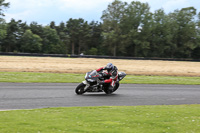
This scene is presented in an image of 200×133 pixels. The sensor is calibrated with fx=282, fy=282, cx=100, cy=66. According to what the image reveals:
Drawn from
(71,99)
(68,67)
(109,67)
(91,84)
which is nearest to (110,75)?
(109,67)

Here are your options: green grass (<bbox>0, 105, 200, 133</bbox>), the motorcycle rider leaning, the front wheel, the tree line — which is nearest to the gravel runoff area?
the front wheel

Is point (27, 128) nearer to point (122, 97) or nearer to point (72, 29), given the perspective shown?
point (122, 97)

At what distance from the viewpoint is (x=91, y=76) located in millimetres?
13836

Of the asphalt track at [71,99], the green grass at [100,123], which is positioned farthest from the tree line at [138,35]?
the green grass at [100,123]

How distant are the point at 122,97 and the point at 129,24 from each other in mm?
56084

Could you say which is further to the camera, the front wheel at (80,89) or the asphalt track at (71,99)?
the front wheel at (80,89)

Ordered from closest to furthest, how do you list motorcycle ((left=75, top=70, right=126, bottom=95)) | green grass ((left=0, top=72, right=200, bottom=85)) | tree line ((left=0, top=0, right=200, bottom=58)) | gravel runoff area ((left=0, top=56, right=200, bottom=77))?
motorcycle ((left=75, top=70, right=126, bottom=95)), green grass ((left=0, top=72, right=200, bottom=85)), gravel runoff area ((left=0, top=56, right=200, bottom=77)), tree line ((left=0, top=0, right=200, bottom=58))

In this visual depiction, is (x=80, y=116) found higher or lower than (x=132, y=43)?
lower

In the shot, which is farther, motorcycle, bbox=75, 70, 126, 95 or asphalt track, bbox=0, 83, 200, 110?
motorcycle, bbox=75, 70, 126, 95

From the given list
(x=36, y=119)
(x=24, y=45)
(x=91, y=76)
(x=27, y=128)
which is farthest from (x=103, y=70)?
(x=24, y=45)

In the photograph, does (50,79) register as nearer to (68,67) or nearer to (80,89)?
(80,89)

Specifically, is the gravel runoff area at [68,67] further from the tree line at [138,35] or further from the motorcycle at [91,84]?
the tree line at [138,35]

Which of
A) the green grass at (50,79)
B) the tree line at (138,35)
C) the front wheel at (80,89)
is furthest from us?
the tree line at (138,35)

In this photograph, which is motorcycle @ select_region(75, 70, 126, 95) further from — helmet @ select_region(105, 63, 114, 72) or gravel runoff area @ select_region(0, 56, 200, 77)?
gravel runoff area @ select_region(0, 56, 200, 77)
